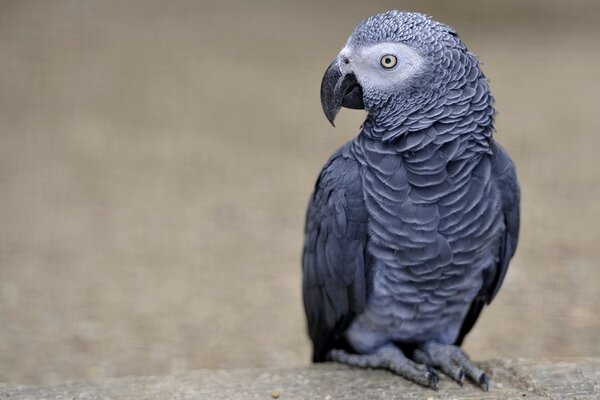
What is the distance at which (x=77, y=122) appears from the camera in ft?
14.3

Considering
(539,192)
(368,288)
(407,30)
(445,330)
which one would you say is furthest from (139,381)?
(539,192)

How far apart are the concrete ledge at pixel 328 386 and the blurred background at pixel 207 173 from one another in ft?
2.51

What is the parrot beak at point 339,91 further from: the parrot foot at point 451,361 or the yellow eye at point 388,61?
the parrot foot at point 451,361

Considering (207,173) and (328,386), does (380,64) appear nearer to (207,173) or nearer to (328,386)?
(328,386)

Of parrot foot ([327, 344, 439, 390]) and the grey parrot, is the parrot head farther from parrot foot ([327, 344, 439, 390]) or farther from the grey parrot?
parrot foot ([327, 344, 439, 390])

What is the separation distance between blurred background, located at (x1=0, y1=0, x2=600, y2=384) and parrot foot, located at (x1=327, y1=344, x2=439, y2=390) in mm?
761

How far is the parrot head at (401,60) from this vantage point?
1.58 meters

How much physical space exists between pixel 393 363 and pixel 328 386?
0.17 m

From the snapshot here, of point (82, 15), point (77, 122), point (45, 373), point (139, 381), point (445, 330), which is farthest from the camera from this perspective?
point (82, 15)

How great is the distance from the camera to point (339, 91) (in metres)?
1.69

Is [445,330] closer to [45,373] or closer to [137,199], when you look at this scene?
[45,373]

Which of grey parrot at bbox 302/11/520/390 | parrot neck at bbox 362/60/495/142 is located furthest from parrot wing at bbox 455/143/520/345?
parrot neck at bbox 362/60/495/142

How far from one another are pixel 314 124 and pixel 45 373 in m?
2.62

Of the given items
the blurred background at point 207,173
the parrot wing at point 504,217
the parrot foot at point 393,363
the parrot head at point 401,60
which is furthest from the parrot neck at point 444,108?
the blurred background at point 207,173
